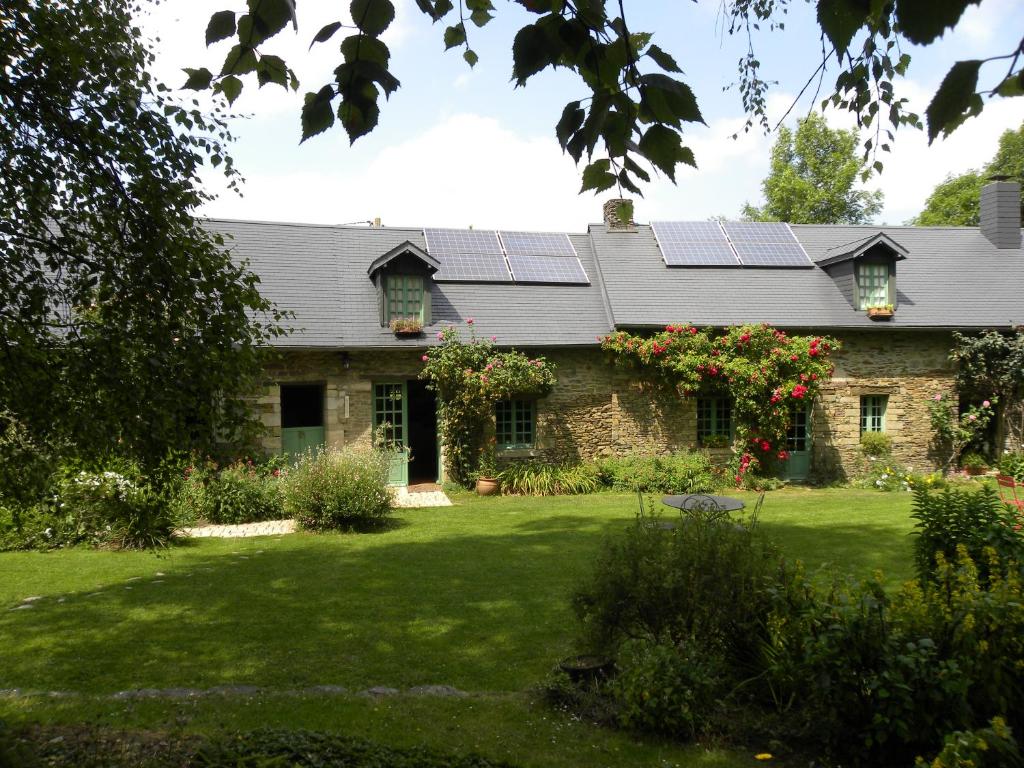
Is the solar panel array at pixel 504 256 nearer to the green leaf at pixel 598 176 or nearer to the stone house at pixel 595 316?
the stone house at pixel 595 316

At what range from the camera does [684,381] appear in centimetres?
1512

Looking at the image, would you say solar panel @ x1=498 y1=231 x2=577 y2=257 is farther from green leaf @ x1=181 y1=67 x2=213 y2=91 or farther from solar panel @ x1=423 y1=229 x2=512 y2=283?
green leaf @ x1=181 y1=67 x2=213 y2=91

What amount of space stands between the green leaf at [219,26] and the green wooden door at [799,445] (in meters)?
15.3

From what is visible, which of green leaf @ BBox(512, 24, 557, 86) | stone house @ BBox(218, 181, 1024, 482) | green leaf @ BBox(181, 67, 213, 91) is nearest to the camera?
green leaf @ BBox(512, 24, 557, 86)

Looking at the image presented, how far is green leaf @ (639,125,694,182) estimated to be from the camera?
2.07 metres

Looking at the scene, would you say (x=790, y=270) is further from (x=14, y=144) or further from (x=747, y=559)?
(x=14, y=144)

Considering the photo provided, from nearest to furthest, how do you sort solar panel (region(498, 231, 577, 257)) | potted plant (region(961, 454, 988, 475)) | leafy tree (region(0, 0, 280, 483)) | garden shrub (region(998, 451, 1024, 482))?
leafy tree (region(0, 0, 280, 483)) → garden shrub (region(998, 451, 1024, 482)) → potted plant (region(961, 454, 988, 475)) → solar panel (region(498, 231, 577, 257))

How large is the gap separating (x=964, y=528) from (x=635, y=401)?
1033 centimetres

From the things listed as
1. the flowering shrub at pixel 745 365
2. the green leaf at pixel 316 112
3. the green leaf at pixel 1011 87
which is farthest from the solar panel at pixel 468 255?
the green leaf at pixel 1011 87

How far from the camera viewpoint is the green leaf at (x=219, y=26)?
2.17 m

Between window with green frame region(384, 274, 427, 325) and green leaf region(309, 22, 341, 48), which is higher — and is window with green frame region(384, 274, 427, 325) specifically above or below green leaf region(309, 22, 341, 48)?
above

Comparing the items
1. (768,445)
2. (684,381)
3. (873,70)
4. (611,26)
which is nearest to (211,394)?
(611,26)

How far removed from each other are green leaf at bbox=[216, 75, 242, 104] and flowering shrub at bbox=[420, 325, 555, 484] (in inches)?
452

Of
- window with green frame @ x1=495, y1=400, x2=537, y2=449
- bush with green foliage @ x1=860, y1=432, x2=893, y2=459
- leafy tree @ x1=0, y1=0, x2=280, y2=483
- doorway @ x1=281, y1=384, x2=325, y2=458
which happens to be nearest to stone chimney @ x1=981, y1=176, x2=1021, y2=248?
bush with green foliage @ x1=860, y1=432, x2=893, y2=459
